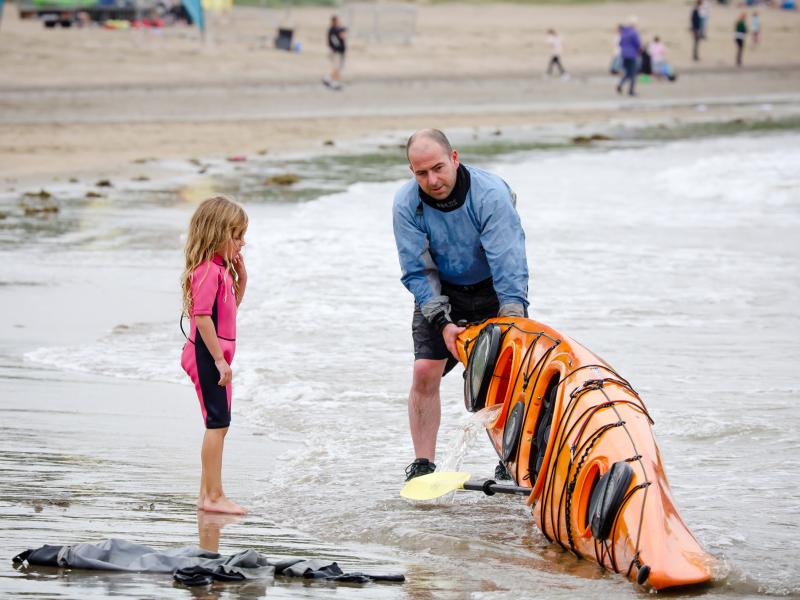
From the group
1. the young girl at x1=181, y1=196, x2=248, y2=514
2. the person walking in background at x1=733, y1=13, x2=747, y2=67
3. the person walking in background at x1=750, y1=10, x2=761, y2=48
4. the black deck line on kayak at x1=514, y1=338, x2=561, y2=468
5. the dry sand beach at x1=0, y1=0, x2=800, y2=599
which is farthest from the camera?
the person walking in background at x1=750, y1=10, x2=761, y2=48

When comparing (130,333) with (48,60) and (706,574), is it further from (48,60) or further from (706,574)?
(48,60)

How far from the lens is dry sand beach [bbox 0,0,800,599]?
17.1 feet

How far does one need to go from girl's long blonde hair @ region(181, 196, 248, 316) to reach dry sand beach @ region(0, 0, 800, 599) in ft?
3.42

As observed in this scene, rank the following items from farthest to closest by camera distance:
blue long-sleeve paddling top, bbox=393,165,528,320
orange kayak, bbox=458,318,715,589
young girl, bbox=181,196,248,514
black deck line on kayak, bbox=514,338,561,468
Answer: blue long-sleeve paddling top, bbox=393,165,528,320 → black deck line on kayak, bbox=514,338,561,468 → young girl, bbox=181,196,248,514 → orange kayak, bbox=458,318,715,589

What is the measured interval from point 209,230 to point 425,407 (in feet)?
4.53

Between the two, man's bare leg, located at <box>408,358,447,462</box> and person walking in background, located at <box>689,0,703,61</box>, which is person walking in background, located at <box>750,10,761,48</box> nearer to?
person walking in background, located at <box>689,0,703,61</box>

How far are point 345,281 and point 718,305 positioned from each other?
3.15m

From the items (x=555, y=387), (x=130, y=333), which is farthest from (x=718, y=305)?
(x=555, y=387)

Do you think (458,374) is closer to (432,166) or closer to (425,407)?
(425,407)

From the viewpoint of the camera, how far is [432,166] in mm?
5473

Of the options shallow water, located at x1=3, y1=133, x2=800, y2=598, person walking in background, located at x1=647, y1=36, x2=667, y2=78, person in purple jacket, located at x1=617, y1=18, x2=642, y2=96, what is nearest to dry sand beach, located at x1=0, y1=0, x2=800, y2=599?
shallow water, located at x1=3, y1=133, x2=800, y2=598

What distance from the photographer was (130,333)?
364 inches

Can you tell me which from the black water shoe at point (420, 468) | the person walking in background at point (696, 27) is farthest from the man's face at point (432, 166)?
the person walking in background at point (696, 27)

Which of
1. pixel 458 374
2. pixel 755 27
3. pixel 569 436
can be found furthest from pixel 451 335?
pixel 755 27
